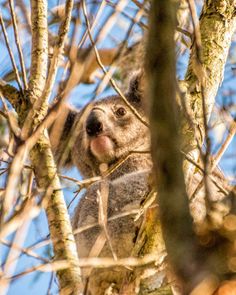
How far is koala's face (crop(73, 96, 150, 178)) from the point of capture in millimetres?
5465

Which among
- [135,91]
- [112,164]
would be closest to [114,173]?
[112,164]

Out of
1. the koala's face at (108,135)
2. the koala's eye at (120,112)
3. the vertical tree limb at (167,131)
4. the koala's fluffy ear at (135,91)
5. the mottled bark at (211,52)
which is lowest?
the vertical tree limb at (167,131)

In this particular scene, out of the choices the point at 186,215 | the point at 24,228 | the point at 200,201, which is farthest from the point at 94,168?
the point at 186,215

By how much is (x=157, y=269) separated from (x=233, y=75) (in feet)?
3.48

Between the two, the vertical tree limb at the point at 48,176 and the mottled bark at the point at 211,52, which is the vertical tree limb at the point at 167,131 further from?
the mottled bark at the point at 211,52

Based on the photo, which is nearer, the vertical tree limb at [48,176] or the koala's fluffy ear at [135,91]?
the vertical tree limb at [48,176]

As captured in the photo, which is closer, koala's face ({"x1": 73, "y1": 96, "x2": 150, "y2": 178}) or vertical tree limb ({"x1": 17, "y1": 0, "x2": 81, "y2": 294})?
vertical tree limb ({"x1": 17, "y1": 0, "x2": 81, "y2": 294})

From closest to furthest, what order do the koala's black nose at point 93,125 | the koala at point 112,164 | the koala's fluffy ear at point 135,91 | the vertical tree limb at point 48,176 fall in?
the vertical tree limb at point 48,176
the koala at point 112,164
the koala's black nose at point 93,125
the koala's fluffy ear at point 135,91

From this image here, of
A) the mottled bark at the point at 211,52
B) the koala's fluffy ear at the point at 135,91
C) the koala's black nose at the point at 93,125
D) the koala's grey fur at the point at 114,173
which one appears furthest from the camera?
the koala's fluffy ear at the point at 135,91

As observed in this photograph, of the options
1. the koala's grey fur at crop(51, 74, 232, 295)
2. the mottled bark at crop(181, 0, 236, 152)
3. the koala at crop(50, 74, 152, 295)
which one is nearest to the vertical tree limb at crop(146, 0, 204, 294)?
the mottled bark at crop(181, 0, 236, 152)

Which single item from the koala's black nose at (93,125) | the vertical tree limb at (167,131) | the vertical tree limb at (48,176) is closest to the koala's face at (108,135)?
the koala's black nose at (93,125)

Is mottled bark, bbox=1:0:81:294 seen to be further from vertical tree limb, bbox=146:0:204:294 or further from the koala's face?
the koala's face

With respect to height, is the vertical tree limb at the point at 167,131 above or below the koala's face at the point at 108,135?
below

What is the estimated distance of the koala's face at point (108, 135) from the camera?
5.46 m
